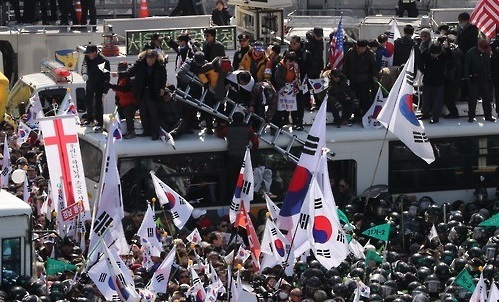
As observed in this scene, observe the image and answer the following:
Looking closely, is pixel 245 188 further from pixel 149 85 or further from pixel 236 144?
pixel 149 85

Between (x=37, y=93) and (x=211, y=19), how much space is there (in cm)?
498

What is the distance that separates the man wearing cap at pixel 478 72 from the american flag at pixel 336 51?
7.06ft

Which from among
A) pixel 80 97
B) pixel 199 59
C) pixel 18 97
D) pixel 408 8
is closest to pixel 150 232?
pixel 199 59

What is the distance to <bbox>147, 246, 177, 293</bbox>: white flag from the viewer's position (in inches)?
1018

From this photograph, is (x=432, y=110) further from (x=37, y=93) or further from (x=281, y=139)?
(x=37, y=93)

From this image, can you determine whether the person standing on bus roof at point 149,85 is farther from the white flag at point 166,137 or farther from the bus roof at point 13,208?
the bus roof at point 13,208

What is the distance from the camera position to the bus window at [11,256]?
25219 millimetres

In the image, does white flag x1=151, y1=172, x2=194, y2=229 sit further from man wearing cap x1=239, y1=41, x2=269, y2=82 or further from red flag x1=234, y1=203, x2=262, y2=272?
man wearing cap x1=239, y1=41, x2=269, y2=82

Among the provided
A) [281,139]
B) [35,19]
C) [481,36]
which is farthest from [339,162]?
[35,19]

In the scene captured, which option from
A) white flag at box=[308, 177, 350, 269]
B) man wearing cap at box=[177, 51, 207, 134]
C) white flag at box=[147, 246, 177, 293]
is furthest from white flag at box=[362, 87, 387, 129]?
white flag at box=[147, 246, 177, 293]

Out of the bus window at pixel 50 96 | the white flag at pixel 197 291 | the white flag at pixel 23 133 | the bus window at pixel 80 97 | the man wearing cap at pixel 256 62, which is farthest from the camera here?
the bus window at pixel 50 96

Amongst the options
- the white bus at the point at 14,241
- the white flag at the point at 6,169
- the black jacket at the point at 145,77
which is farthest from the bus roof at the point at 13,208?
the white flag at the point at 6,169

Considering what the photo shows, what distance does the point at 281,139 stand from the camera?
30.3 meters

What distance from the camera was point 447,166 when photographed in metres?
31.0
